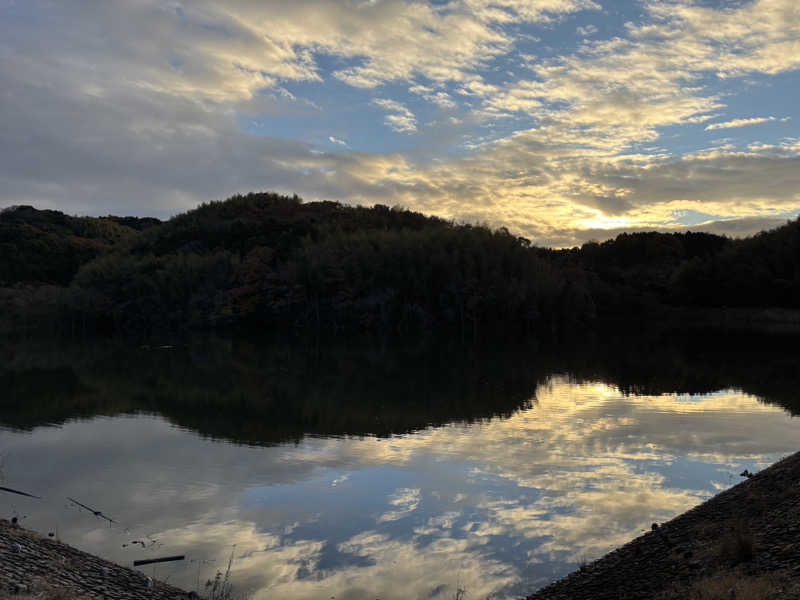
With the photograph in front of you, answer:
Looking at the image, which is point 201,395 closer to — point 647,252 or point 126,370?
point 126,370

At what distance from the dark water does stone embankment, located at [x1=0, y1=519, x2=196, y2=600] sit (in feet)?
2.04

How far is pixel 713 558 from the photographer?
5977 mm

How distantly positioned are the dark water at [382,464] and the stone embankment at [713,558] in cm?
59

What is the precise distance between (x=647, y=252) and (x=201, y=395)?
84.0m

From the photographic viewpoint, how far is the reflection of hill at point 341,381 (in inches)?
683

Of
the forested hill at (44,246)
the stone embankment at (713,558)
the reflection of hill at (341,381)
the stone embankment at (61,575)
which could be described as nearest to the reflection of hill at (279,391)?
the reflection of hill at (341,381)

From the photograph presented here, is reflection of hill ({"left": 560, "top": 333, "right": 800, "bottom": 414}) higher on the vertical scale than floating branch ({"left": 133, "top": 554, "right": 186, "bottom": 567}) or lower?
higher

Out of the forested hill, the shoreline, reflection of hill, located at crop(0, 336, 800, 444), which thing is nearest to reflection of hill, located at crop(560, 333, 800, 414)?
reflection of hill, located at crop(0, 336, 800, 444)

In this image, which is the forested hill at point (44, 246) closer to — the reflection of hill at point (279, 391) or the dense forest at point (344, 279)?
the dense forest at point (344, 279)

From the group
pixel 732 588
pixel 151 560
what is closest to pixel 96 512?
pixel 151 560

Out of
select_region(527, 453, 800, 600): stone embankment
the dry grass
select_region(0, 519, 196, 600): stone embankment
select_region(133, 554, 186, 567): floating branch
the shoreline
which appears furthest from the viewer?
select_region(133, 554, 186, 567): floating branch

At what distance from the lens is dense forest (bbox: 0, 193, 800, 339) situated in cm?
5447

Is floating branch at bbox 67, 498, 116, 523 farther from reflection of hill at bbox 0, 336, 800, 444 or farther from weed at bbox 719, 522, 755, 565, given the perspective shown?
weed at bbox 719, 522, 755, 565

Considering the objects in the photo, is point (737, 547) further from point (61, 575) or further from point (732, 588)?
point (61, 575)
